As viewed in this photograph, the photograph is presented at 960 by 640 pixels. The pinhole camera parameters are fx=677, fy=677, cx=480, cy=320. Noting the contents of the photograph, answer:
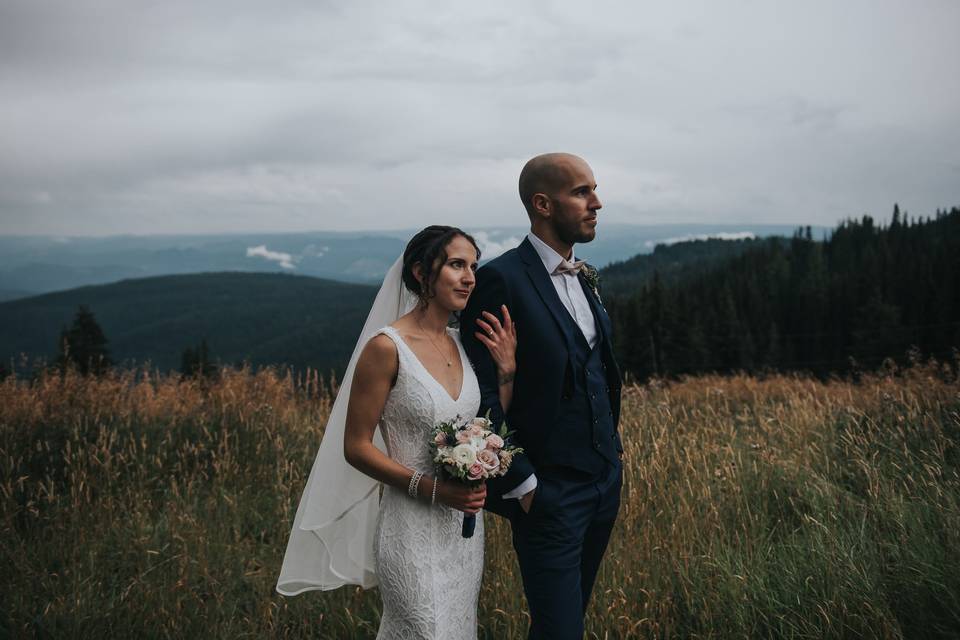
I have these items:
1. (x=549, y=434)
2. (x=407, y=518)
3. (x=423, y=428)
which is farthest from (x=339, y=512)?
(x=549, y=434)

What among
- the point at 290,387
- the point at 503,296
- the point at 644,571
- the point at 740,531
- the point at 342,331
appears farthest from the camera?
the point at 342,331

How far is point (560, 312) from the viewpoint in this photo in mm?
2959

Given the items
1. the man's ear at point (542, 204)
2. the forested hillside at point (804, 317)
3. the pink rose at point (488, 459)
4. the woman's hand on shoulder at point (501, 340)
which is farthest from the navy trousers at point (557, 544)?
the forested hillside at point (804, 317)

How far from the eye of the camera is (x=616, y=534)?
14.7ft

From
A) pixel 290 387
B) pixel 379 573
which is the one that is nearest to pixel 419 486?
pixel 379 573

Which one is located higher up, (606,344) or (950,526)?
(606,344)

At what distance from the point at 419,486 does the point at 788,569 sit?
2248 mm

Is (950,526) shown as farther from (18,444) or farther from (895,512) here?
(18,444)

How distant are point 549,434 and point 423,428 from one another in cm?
53

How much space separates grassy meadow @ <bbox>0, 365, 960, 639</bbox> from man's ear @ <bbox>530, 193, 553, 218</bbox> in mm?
2096

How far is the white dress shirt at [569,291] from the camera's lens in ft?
10.0

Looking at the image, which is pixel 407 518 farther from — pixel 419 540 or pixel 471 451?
pixel 471 451

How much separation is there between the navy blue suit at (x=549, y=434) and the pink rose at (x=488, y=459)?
0.24m

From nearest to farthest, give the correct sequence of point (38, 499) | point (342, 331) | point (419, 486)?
point (419, 486) → point (38, 499) → point (342, 331)
